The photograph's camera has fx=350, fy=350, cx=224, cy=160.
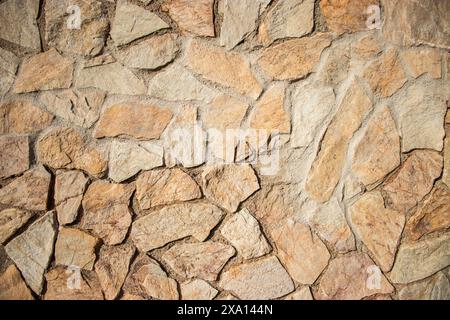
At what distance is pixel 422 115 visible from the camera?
140cm

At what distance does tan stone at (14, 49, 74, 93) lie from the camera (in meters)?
1.41

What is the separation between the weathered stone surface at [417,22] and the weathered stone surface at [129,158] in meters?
1.06

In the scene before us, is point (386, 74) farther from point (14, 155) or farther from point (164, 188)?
point (14, 155)

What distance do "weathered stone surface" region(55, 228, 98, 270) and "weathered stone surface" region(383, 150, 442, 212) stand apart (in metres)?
1.20

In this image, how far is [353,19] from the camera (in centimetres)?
138

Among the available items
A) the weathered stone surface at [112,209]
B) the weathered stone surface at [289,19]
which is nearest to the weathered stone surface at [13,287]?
the weathered stone surface at [112,209]

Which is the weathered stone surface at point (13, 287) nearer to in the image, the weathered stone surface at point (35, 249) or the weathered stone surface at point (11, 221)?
the weathered stone surface at point (35, 249)

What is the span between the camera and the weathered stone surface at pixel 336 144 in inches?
54.4

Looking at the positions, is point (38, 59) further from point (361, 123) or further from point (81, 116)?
point (361, 123)

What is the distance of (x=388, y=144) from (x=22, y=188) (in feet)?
4.85

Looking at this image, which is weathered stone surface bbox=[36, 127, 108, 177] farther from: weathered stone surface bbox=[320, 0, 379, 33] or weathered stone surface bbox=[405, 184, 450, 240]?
weathered stone surface bbox=[405, 184, 450, 240]

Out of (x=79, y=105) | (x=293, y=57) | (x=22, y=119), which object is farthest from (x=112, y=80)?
(x=293, y=57)

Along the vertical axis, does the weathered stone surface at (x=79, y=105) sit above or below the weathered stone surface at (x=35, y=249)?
above

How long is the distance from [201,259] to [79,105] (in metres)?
0.79
